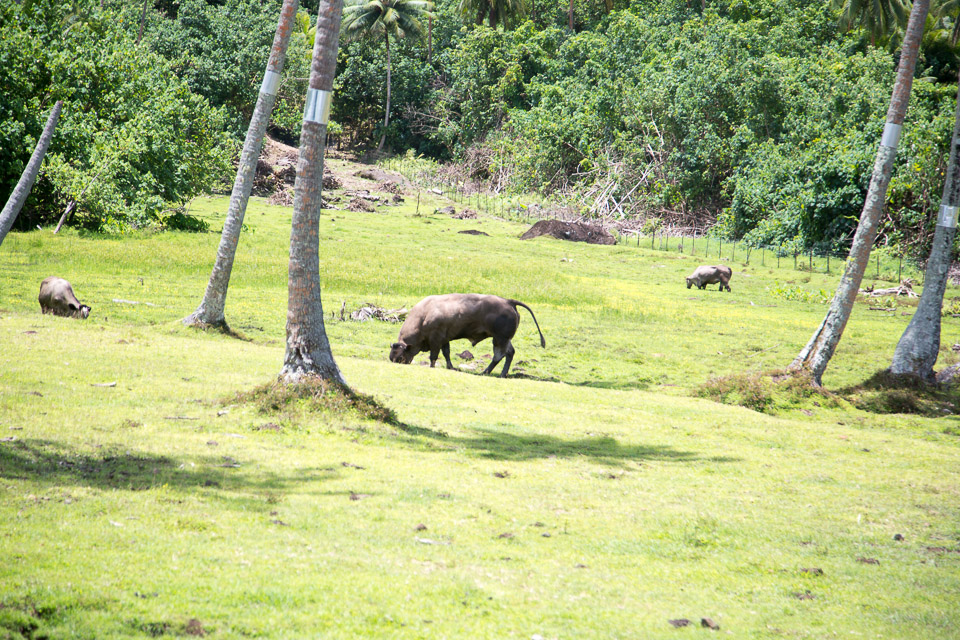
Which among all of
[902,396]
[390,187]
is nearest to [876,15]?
[390,187]

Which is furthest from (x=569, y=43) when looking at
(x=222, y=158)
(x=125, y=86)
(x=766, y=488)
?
(x=766, y=488)

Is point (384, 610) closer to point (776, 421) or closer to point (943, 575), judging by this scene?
point (943, 575)

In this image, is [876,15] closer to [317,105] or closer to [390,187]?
[390,187]

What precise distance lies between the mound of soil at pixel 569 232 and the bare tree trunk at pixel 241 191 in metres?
30.5

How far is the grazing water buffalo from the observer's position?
1742cm

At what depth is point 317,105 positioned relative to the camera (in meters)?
11.3

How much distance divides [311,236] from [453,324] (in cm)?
627

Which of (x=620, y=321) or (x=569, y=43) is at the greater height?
(x=569, y=43)

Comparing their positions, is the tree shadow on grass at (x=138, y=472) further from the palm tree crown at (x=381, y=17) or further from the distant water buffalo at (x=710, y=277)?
the palm tree crown at (x=381, y=17)

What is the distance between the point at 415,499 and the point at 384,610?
2722mm

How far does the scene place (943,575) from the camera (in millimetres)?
7141

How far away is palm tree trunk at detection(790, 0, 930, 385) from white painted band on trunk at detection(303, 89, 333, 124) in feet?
39.4

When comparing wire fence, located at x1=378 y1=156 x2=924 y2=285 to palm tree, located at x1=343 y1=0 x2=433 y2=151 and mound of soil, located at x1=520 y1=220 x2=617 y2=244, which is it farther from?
palm tree, located at x1=343 y1=0 x2=433 y2=151

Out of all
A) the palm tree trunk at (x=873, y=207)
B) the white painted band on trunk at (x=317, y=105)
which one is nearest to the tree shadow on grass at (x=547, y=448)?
the white painted band on trunk at (x=317, y=105)
